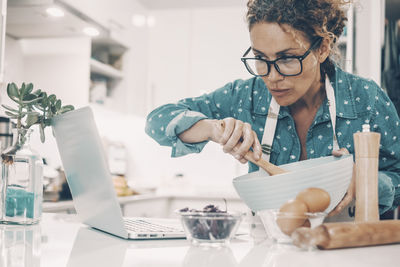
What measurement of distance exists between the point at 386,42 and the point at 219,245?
6.16ft

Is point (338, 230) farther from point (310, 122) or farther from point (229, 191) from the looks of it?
point (229, 191)

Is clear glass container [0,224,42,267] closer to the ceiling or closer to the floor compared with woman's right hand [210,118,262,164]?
closer to the floor

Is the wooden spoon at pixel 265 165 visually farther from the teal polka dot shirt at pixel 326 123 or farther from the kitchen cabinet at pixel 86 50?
the kitchen cabinet at pixel 86 50

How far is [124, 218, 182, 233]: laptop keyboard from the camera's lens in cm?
86

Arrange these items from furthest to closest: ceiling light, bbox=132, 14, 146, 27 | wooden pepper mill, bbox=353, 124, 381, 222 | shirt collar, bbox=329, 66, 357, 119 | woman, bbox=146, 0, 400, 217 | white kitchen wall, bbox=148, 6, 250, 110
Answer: white kitchen wall, bbox=148, 6, 250, 110
ceiling light, bbox=132, 14, 146, 27
shirt collar, bbox=329, 66, 357, 119
woman, bbox=146, 0, 400, 217
wooden pepper mill, bbox=353, 124, 381, 222

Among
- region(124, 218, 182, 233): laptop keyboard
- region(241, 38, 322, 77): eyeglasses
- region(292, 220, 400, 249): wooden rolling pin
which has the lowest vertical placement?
region(124, 218, 182, 233): laptop keyboard

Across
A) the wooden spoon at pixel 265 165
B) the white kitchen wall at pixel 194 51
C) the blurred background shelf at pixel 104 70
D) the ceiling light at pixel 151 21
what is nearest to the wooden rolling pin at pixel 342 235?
the wooden spoon at pixel 265 165

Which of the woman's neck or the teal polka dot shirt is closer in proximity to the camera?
the teal polka dot shirt

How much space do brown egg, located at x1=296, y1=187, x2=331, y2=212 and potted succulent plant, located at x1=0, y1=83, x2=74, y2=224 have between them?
534mm

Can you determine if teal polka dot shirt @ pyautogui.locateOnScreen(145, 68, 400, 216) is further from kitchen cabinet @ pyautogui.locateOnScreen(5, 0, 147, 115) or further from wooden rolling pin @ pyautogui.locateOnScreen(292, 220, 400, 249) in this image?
kitchen cabinet @ pyautogui.locateOnScreen(5, 0, 147, 115)

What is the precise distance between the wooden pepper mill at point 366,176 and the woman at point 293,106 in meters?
0.13

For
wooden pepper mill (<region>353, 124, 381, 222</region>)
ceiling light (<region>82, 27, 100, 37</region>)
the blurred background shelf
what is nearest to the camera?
wooden pepper mill (<region>353, 124, 381, 222</region>)

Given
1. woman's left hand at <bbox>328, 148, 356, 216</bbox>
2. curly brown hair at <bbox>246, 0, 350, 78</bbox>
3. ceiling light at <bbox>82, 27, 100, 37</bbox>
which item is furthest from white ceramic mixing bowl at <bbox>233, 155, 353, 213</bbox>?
→ ceiling light at <bbox>82, 27, 100, 37</bbox>

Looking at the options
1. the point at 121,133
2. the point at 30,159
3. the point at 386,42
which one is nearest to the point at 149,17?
the point at 121,133
